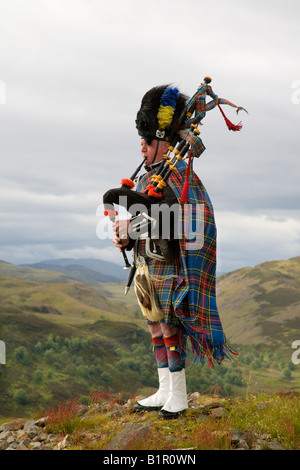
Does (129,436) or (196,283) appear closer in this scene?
(129,436)

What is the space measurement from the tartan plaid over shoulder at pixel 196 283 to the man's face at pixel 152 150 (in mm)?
401

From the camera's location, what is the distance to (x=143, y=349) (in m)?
72.6

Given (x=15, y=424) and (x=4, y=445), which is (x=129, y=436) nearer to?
(x=4, y=445)

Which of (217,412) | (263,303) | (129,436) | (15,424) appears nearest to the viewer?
(129,436)

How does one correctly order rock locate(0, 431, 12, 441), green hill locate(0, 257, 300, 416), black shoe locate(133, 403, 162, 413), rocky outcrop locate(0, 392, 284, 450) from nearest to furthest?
rocky outcrop locate(0, 392, 284, 450) → rock locate(0, 431, 12, 441) → black shoe locate(133, 403, 162, 413) → green hill locate(0, 257, 300, 416)

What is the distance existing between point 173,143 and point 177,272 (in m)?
1.79

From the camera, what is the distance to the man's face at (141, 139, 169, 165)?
6.82m

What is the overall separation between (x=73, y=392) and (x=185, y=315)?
1971 inches

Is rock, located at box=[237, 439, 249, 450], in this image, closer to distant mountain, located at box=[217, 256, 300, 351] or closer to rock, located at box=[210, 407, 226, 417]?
rock, located at box=[210, 407, 226, 417]

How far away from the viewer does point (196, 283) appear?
630cm

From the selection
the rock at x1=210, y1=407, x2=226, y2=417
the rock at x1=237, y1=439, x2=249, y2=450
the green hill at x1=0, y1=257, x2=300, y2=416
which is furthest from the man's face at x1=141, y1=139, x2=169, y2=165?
the green hill at x1=0, y1=257, x2=300, y2=416

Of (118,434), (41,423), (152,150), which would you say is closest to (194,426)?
(118,434)

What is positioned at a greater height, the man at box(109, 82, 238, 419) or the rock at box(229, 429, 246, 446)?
the man at box(109, 82, 238, 419)

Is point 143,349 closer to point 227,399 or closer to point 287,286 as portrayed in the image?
point 287,286
